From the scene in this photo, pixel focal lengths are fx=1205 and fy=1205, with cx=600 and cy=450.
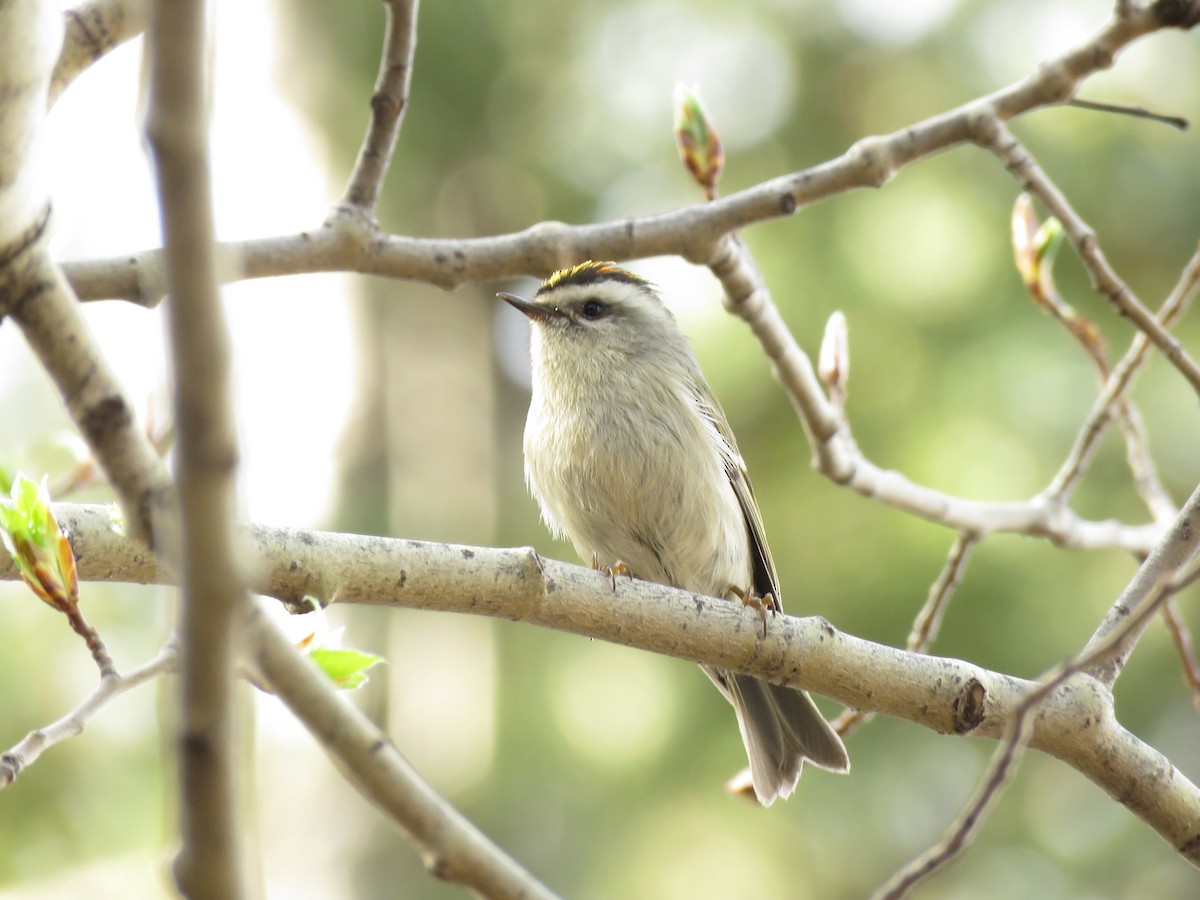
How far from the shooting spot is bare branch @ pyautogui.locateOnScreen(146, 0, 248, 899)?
0.95 meters

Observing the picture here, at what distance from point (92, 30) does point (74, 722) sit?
1411 mm

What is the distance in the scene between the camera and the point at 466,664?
7867 mm

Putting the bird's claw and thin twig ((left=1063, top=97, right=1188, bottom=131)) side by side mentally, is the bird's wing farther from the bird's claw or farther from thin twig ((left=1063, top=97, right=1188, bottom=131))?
thin twig ((left=1063, top=97, right=1188, bottom=131))

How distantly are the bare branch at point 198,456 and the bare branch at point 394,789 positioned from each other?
0.74 ft

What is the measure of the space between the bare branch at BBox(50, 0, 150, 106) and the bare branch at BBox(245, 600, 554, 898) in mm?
1637

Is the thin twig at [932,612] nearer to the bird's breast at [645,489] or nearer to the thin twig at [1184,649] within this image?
the thin twig at [1184,649]

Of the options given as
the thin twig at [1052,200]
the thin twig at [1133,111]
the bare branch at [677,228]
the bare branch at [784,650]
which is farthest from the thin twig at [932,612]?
the thin twig at [1133,111]

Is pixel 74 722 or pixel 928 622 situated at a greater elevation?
pixel 74 722

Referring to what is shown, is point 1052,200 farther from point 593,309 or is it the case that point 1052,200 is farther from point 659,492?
point 593,309

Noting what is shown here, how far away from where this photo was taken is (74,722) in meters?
1.89

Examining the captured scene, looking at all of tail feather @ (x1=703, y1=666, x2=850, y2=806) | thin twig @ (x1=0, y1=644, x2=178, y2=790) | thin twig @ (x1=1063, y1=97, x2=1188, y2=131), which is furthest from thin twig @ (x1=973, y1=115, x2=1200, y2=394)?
thin twig @ (x1=0, y1=644, x2=178, y2=790)

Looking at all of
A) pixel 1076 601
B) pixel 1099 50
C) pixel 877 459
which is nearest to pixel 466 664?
pixel 877 459

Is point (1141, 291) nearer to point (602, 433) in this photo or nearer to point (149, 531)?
point (602, 433)

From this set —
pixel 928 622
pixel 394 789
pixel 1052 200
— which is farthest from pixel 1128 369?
pixel 394 789
